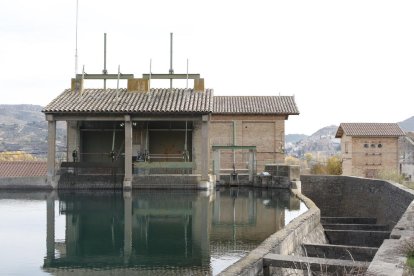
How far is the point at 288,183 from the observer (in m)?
24.1

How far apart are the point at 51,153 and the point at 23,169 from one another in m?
3.58

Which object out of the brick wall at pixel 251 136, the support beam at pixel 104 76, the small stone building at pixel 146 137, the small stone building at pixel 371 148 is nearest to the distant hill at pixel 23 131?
the small stone building at pixel 371 148

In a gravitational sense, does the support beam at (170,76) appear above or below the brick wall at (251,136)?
above

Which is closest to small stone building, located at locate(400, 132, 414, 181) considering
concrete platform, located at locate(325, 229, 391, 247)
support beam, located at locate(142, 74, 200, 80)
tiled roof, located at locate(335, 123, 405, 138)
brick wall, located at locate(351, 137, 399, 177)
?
brick wall, located at locate(351, 137, 399, 177)

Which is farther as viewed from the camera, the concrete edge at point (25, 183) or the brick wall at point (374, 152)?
the brick wall at point (374, 152)

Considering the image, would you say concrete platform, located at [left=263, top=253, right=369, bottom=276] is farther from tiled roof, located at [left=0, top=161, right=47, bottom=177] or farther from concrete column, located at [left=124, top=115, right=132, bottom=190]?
tiled roof, located at [left=0, top=161, right=47, bottom=177]

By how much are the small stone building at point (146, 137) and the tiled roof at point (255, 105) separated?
0.15 meters

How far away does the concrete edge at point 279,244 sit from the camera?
731 cm

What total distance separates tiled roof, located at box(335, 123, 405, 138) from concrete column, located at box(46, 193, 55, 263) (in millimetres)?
34283

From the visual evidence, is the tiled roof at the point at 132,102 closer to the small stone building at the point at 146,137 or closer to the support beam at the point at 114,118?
the small stone building at the point at 146,137

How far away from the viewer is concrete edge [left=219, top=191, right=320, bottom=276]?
24.0 ft

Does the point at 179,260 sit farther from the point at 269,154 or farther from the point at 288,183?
the point at 269,154

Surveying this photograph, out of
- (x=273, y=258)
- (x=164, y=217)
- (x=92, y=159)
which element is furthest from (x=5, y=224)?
(x=92, y=159)

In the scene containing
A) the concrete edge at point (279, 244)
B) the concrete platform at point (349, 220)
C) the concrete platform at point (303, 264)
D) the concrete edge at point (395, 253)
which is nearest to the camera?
the concrete edge at point (395, 253)
